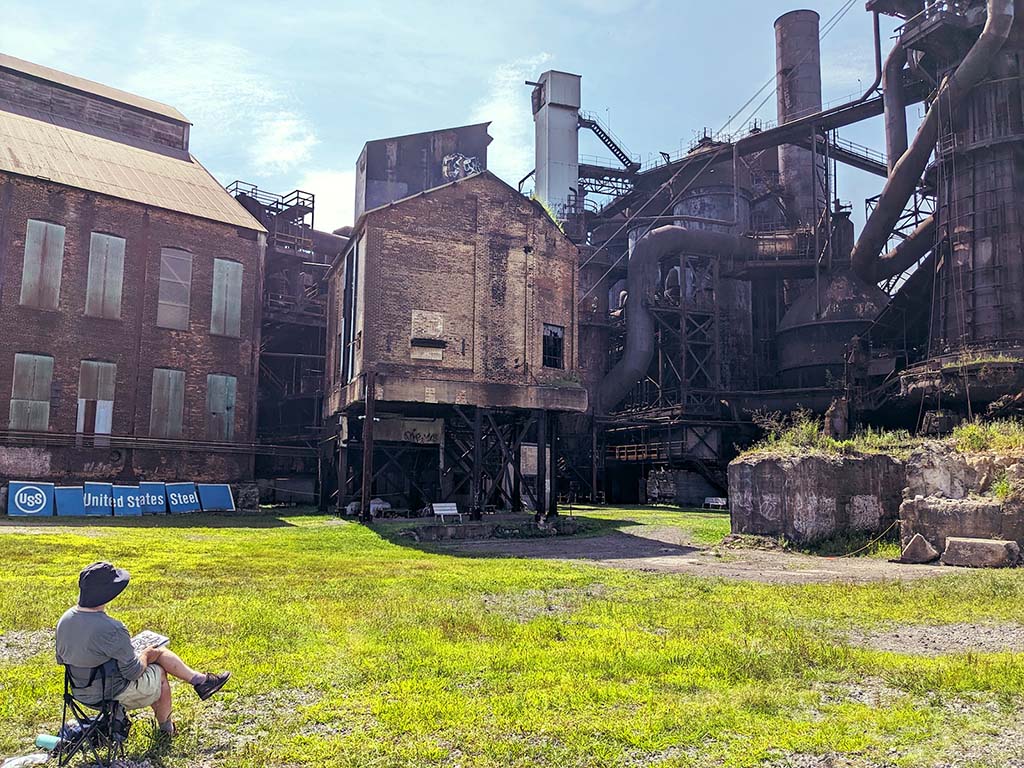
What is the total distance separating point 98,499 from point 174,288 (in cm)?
865

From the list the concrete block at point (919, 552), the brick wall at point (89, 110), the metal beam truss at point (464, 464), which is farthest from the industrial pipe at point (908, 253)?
the brick wall at point (89, 110)

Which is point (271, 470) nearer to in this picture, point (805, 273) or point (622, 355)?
point (622, 355)

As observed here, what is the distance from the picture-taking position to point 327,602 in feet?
30.2

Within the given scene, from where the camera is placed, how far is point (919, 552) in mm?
14305

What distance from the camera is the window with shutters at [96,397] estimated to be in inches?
1078

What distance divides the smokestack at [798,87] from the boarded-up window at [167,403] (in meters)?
35.3

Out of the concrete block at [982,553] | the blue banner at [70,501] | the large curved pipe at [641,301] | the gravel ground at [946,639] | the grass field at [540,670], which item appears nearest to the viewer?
the grass field at [540,670]

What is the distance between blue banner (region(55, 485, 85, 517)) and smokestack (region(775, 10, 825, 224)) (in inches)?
1561

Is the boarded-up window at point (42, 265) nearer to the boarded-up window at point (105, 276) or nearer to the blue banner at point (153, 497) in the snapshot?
the boarded-up window at point (105, 276)

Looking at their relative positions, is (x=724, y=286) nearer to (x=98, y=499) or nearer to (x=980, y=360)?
(x=980, y=360)

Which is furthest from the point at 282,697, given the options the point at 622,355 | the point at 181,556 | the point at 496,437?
the point at 622,355

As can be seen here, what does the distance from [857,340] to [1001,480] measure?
67.1 feet

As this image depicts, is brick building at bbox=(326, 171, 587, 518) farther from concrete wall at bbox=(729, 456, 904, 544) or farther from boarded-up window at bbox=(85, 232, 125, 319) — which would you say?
boarded-up window at bbox=(85, 232, 125, 319)

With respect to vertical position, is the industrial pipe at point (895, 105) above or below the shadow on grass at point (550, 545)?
above
